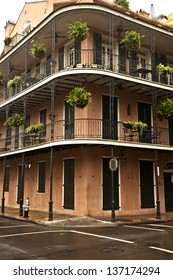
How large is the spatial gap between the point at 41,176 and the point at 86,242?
10.0 m

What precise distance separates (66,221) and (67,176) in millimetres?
3457

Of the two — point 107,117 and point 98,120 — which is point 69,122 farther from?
point 107,117

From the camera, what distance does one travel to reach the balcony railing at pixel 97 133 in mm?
15930

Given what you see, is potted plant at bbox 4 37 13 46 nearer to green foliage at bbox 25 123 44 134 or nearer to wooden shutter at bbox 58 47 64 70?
wooden shutter at bbox 58 47 64 70

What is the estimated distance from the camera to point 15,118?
18.0 meters

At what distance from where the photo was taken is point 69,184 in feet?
53.8

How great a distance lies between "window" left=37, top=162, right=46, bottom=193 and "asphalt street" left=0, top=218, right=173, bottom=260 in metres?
5.68

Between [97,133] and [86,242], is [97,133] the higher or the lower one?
the higher one

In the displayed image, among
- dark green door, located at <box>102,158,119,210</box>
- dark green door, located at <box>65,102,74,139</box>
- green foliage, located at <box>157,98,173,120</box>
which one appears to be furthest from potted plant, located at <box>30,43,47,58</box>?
green foliage, located at <box>157,98,173,120</box>

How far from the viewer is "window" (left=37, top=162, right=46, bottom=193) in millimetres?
18500

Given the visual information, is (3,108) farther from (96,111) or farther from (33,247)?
(33,247)

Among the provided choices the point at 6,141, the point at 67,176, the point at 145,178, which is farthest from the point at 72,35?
the point at 6,141

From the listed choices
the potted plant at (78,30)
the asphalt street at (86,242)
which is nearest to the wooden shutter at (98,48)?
the potted plant at (78,30)

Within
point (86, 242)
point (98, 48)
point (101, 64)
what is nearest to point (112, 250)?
point (86, 242)
